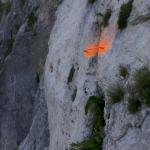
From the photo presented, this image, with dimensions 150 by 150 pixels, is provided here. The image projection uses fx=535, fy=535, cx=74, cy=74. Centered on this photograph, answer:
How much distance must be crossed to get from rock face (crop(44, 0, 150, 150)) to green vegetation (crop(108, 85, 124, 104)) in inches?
7.5

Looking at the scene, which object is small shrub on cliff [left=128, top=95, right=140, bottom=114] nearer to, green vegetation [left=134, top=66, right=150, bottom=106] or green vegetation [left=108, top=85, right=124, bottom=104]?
green vegetation [left=134, top=66, right=150, bottom=106]

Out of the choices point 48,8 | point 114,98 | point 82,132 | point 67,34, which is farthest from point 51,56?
point 114,98

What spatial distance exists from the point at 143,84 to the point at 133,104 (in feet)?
1.79

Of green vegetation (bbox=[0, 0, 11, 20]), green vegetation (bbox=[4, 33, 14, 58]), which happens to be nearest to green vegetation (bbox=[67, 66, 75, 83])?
green vegetation (bbox=[4, 33, 14, 58])

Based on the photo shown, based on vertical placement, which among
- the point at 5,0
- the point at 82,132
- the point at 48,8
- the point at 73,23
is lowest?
the point at 82,132

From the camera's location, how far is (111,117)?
1368cm

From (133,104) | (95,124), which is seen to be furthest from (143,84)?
(95,124)

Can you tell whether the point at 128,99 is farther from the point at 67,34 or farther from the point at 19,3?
the point at 19,3

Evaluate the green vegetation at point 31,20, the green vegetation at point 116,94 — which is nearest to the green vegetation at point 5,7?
the green vegetation at point 31,20

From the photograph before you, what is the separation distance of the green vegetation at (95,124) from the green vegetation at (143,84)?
2.09 meters

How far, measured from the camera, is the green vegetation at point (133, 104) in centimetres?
1270

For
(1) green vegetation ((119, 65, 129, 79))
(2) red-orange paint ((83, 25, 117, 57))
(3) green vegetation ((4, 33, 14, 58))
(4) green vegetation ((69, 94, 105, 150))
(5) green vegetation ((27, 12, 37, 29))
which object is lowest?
(4) green vegetation ((69, 94, 105, 150))

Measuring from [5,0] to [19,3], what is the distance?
17.1 ft

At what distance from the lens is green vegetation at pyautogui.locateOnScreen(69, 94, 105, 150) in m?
14.0
